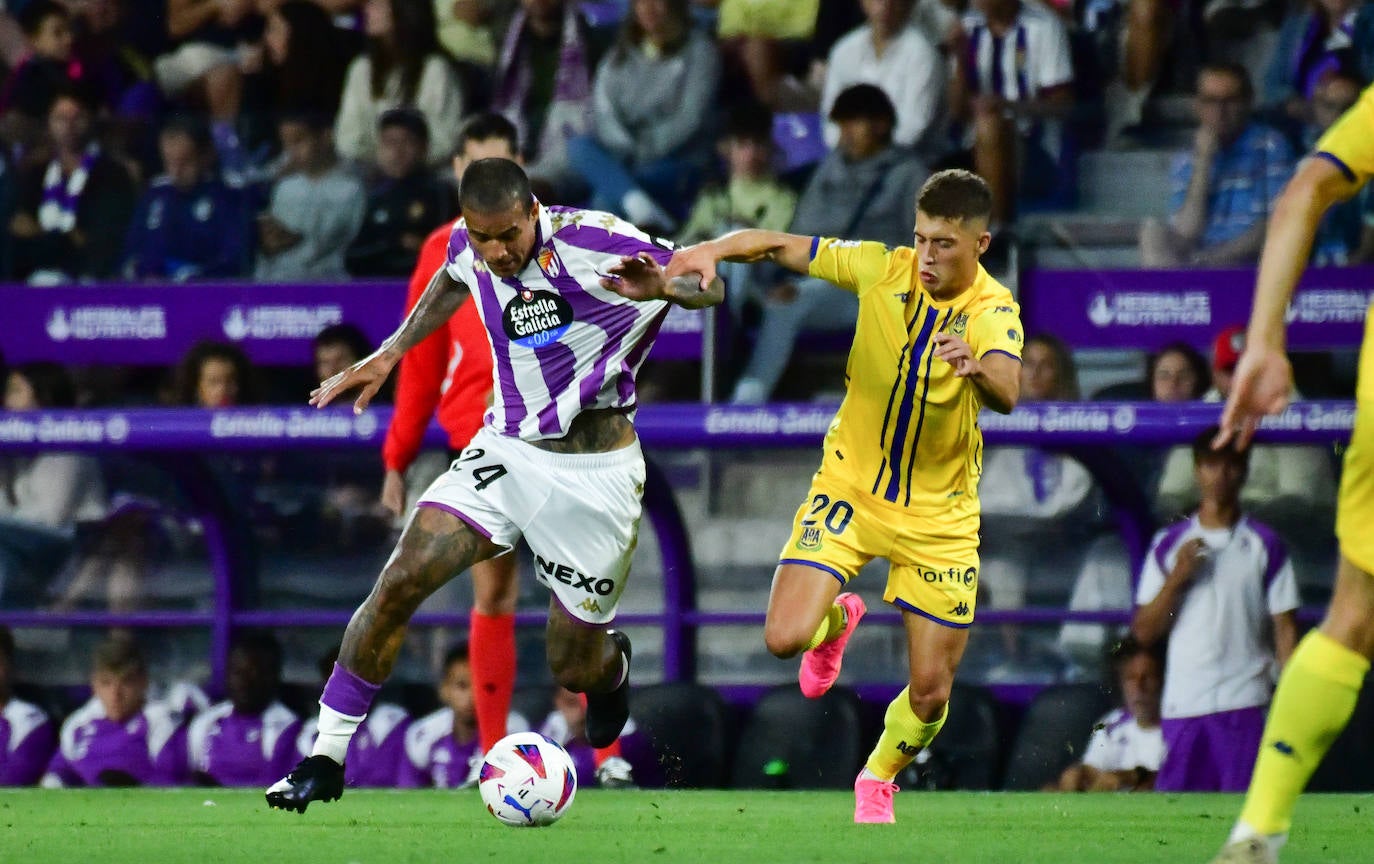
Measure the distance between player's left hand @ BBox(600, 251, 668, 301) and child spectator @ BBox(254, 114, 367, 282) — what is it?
4267mm

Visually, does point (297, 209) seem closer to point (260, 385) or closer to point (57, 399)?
point (260, 385)

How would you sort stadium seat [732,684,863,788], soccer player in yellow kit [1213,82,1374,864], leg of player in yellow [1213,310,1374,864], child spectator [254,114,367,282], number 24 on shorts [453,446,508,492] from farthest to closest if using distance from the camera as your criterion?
child spectator [254,114,367,282] < stadium seat [732,684,863,788] < number 24 on shorts [453,446,508,492] < leg of player in yellow [1213,310,1374,864] < soccer player in yellow kit [1213,82,1374,864]

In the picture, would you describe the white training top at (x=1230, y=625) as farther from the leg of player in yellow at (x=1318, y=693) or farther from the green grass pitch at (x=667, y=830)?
the leg of player in yellow at (x=1318, y=693)

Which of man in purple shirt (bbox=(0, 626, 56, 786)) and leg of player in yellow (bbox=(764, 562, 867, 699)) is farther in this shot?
man in purple shirt (bbox=(0, 626, 56, 786))

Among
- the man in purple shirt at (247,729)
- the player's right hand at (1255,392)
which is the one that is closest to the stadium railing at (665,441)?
the man in purple shirt at (247,729)

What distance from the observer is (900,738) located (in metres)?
6.14

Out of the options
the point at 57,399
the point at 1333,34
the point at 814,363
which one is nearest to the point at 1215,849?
the point at 814,363

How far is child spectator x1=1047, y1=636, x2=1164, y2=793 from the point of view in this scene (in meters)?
8.34

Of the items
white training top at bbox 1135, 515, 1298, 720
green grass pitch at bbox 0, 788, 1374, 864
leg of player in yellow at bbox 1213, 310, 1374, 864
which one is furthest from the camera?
white training top at bbox 1135, 515, 1298, 720

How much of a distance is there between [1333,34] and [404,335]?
5363 millimetres

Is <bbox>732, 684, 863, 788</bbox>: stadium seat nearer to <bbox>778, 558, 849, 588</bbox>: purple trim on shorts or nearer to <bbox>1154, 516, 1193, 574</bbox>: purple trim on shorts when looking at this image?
<bbox>1154, 516, 1193, 574</bbox>: purple trim on shorts

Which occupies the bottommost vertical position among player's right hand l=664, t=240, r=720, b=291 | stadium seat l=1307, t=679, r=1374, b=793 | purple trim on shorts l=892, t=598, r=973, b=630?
stadium seat l=1307, t=679, r=1374, b=793

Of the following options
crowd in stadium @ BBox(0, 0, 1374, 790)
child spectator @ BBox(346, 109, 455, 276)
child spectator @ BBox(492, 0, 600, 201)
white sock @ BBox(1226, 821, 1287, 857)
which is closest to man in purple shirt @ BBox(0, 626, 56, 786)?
crowd in stadium @ BBox(0, 0, 1374, 790)

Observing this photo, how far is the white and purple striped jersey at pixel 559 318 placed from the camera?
19.7 feet
